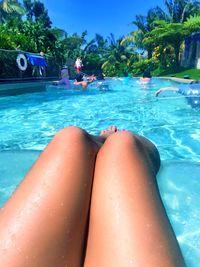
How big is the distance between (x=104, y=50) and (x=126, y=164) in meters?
44.1

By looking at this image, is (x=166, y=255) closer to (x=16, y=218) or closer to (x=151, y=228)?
(x=151, y=228)

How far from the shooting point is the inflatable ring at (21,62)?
15.9m

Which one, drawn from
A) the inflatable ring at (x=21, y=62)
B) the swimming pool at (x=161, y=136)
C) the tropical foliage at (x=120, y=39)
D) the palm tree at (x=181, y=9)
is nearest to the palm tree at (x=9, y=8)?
the tropical foliage at (x=120, y=39)

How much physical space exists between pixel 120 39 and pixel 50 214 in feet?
132

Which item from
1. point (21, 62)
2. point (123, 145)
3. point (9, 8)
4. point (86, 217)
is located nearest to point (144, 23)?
point (9, 8)

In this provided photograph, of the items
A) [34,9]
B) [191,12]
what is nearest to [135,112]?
[191,12]

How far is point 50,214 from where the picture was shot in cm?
106

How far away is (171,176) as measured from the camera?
2.40 metres

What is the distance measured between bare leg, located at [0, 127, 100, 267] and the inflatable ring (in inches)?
606

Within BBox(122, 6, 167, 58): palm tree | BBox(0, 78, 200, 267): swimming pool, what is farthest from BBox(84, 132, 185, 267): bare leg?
BBox(122, 6, 167, 58): palm tree

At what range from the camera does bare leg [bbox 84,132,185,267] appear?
0.93 meters

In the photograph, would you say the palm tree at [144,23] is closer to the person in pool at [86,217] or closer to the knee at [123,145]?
the knee at [123,145]

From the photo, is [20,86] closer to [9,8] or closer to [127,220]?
[127,220]

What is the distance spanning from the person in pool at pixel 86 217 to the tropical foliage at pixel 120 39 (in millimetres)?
16512
